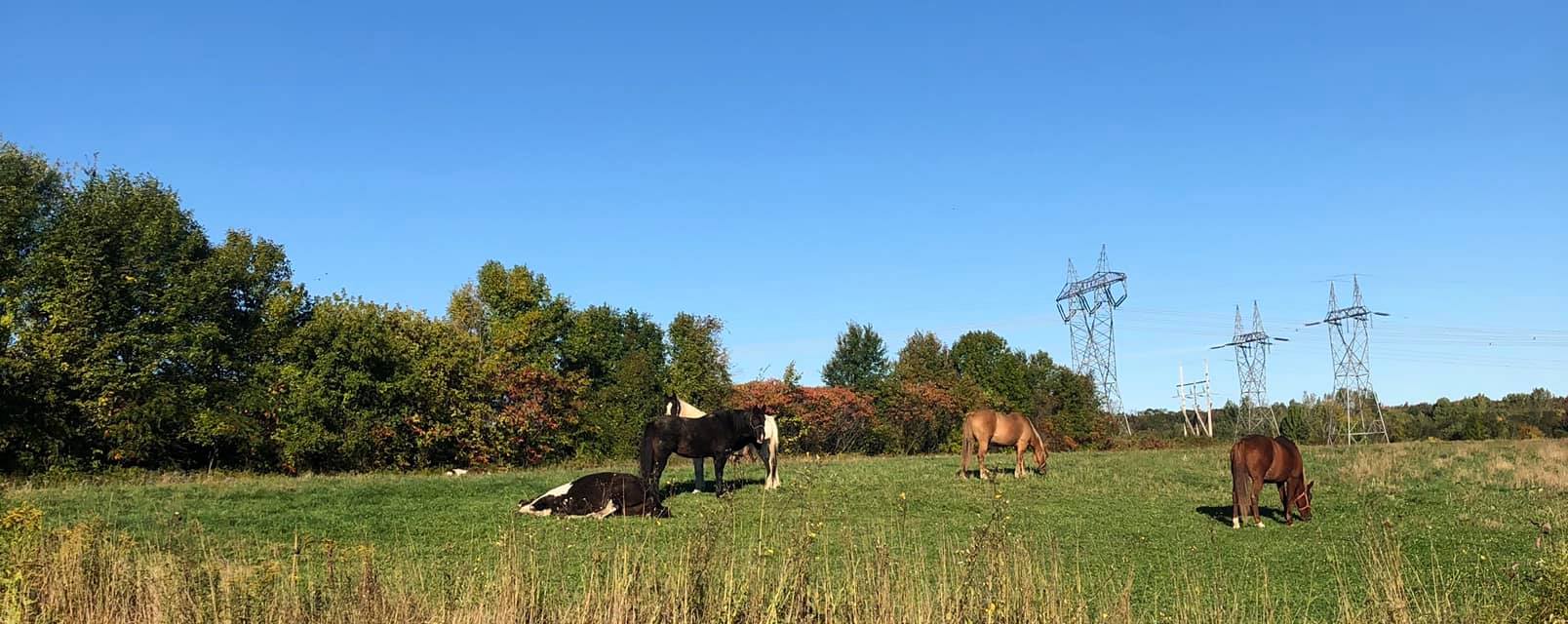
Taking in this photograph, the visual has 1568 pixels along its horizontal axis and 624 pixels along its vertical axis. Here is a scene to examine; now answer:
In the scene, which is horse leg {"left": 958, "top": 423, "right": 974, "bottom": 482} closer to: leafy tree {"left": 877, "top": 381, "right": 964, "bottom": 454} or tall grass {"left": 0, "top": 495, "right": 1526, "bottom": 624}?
tall grass {"left": 0, "top": 495, "right": 1526, "bottom": 624}

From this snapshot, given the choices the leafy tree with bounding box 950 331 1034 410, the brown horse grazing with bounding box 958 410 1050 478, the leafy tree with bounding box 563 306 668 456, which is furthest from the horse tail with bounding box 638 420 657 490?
the leafy tree with bounding box 950 331 1034 410

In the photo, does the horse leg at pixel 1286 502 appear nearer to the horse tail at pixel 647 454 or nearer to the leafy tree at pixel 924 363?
the horse tail at pixel 647 454

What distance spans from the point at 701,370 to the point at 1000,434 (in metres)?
30.7

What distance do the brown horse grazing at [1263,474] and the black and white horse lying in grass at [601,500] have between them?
8.47 meters

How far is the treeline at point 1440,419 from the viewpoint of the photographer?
244 feet

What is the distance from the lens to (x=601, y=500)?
14.0 metres

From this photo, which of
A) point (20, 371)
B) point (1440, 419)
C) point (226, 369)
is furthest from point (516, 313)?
point (1440, 419)

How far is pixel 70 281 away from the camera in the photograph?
3083 cm

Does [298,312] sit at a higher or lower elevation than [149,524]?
higher

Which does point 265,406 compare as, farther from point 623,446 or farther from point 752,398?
point 752,398

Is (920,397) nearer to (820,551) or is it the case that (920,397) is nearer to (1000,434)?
(1000,434)

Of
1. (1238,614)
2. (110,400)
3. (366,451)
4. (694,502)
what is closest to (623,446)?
(366,451)

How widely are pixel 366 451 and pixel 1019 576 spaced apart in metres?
32.5

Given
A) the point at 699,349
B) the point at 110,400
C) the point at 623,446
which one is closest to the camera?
the point at 110,400
